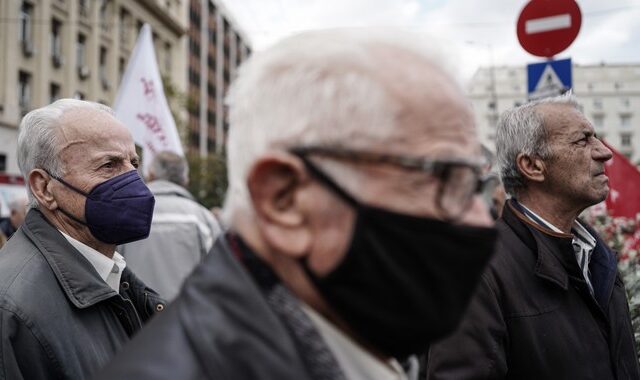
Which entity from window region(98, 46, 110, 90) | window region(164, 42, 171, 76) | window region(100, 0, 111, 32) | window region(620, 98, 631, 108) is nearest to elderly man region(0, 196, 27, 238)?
window region(98, 46, 110, 90)

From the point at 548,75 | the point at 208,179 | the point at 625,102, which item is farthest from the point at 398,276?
the point at 625,102

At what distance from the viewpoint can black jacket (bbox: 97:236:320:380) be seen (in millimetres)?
1160

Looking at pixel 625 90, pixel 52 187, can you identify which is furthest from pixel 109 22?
pixel 625 90

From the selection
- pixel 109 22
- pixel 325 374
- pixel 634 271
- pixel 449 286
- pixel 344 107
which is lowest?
pixel 634 271

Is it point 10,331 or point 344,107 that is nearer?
point 344,107

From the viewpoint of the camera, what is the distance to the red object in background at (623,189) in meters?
5.50

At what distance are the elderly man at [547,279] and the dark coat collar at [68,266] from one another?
1237mm

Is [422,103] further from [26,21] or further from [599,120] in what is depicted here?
[599,120]

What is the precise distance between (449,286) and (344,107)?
1.30 ft

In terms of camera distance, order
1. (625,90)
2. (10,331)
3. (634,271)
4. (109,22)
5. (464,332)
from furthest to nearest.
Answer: (625,90)
(109,22)
(634,271)
(464,332)
(10,331)

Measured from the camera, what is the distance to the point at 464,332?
94.0 inches

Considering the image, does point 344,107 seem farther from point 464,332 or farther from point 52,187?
point 52,187

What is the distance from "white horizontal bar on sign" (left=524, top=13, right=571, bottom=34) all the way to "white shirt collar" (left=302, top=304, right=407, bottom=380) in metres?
4.53

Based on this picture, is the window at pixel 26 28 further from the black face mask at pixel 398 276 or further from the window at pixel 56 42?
the black face mask at pixel 398 276
